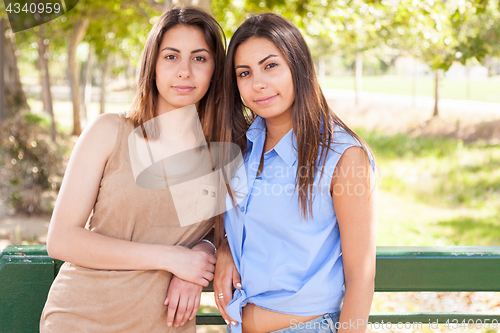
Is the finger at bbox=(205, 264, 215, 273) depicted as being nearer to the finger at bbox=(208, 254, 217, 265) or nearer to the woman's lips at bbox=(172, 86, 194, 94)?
the finger at bbox=(208, 254, 217, 265)

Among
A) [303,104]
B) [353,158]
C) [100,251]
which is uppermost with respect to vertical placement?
[303,104]

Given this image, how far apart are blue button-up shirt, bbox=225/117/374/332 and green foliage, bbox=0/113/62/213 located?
635 cm

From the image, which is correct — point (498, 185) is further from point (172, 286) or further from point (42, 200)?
point (172, 286)

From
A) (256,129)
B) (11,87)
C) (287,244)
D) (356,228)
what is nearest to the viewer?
(356,228)

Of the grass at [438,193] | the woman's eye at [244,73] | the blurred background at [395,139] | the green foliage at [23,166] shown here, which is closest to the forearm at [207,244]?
the woman's eye at [244,73]

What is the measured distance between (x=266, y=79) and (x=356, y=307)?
0.89m

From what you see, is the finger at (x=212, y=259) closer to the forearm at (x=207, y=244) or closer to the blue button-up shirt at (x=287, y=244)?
the forearm at (x=207, y=244)

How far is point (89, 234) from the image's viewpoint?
1.61 meters

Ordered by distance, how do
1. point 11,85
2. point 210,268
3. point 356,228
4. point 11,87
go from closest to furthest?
point 356,228, point 210,268, point 11,87, point 11,85

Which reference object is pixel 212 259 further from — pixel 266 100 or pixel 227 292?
pixel 266 100

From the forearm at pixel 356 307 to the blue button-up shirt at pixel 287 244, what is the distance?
8 centimetres

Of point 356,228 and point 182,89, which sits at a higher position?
point 182,89

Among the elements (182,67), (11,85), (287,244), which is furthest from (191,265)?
(11,85)

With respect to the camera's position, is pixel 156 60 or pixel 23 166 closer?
pixel 156 60
